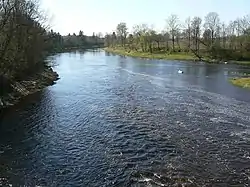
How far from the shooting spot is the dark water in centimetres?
1861

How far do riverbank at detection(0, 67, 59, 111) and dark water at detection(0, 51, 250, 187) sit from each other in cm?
171

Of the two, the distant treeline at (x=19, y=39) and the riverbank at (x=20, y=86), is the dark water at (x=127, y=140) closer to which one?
the riverbank at (x=20, y=86)

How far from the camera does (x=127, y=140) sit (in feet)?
81.7

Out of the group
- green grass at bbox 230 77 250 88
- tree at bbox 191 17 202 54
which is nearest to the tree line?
tree at bbox 191 17 202 54

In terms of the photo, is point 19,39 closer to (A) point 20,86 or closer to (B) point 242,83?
(A) point 20,86

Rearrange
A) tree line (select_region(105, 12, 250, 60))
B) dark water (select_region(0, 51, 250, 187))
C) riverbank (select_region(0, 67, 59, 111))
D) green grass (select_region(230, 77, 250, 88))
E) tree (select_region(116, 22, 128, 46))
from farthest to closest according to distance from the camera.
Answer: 1. tree (select_region(116, 22, 128, 46))
2. tree line (select_region(105, 12, 250, 60))
3. green grass (select_region(230, 77, 250, 88))
4. riverbank (select_region(0, 67, 59, 111))
5. dark water (select_region(0, 51, 250, 187))

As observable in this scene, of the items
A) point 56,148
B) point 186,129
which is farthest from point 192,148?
point 56,148

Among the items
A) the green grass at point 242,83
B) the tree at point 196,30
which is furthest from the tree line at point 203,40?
the green grass at point 242,83

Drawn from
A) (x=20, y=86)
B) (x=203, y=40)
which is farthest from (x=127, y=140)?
(x=203, y=40)

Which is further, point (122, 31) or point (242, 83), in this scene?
point (122, 31)

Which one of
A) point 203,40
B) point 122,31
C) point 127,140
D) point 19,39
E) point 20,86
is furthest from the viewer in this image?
point 122,31

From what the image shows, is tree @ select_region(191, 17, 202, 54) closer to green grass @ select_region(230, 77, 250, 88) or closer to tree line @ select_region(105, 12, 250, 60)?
tree line @ select_region(105, 12, 250, 60)

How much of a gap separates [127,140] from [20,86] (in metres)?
25.6

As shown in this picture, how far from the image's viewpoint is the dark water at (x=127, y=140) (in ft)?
61.1
